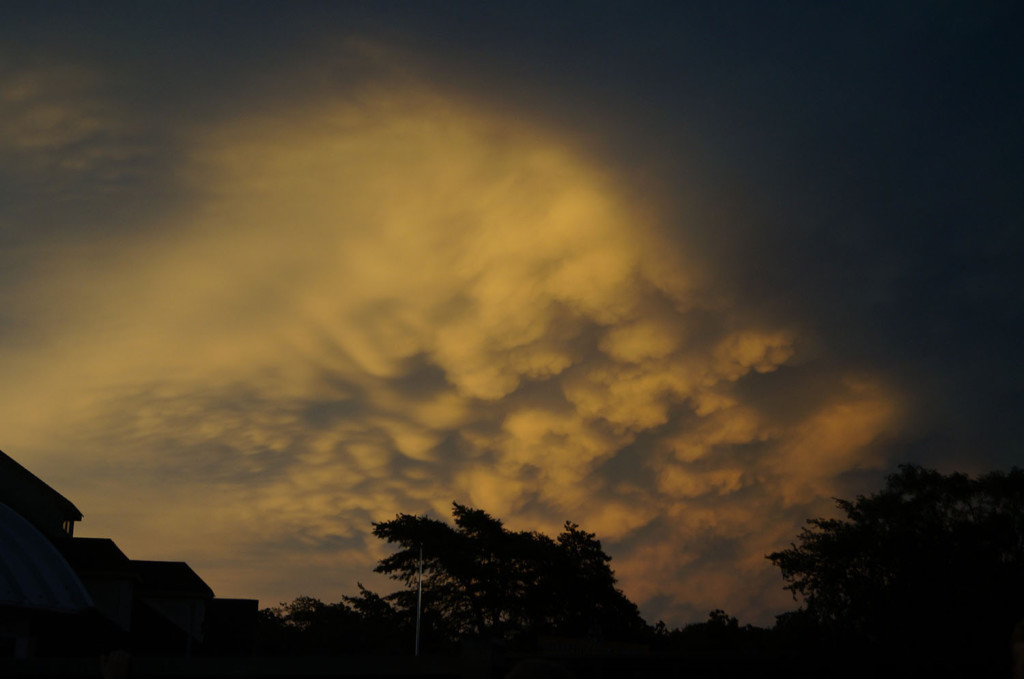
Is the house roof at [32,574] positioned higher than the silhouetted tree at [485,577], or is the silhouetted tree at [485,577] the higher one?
the silhouetted tree at [485,577]

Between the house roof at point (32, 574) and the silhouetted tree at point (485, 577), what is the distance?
36.8 meters

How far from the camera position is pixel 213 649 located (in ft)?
172

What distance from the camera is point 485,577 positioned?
65.8m

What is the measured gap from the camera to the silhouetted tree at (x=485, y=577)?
65.4 meters

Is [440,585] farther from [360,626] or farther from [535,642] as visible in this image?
[360,626]

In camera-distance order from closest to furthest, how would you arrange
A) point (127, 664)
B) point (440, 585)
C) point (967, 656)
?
point (127, 664) → point (967, 656) → point (440, 585)

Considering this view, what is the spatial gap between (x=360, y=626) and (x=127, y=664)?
2827 inches

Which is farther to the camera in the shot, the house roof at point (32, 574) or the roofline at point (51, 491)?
the roofline at point (51, 491)

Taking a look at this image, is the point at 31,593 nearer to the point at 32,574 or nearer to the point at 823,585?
the point at 32,574

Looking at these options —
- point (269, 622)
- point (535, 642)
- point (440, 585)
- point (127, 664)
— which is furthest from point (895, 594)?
point (269, 622)

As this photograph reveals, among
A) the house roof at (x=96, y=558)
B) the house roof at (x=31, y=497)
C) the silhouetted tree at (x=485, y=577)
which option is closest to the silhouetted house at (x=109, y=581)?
the house roof at (x=96, y=558)

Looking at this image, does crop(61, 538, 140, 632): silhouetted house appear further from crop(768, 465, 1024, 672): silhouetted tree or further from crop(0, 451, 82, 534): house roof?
crop(768, 465, 1024, 672): silhouetted tree

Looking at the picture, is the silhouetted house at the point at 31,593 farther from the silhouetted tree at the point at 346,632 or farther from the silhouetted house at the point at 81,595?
the silhouetted tree at the point at 346,632

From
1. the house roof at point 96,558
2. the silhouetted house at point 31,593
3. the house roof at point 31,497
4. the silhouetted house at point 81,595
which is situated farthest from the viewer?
the house roof at point 31,497
